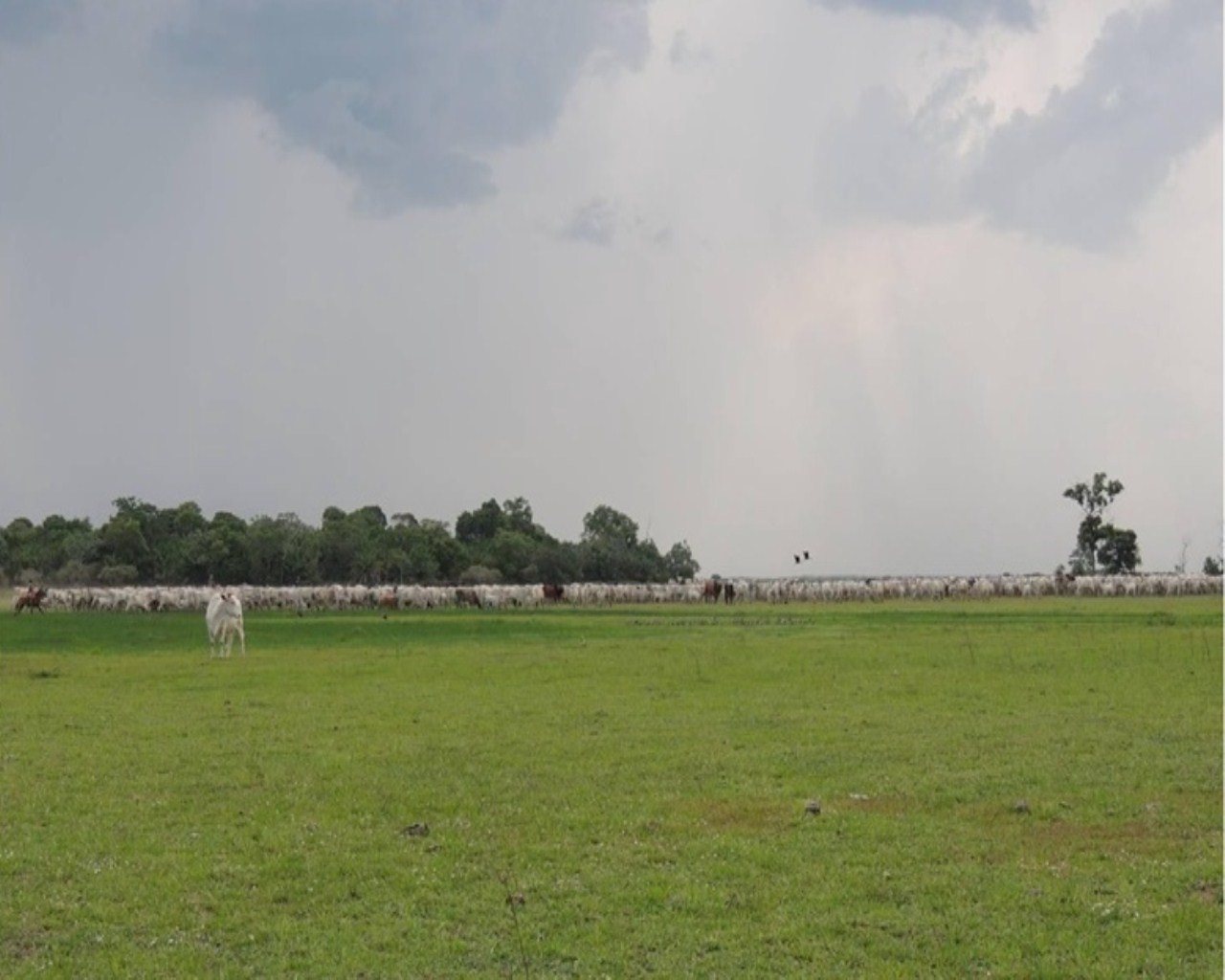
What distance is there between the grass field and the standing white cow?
8916 millimetres

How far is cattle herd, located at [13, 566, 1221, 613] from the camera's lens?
2862 inches

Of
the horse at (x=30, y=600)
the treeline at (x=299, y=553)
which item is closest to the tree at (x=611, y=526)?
the treeline at (x=299, y=553)

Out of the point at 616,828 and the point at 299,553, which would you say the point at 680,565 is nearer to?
the point at 299,553

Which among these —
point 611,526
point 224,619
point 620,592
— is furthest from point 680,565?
point 224,619

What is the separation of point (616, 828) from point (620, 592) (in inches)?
2985

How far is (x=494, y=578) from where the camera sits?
11469 centimetres

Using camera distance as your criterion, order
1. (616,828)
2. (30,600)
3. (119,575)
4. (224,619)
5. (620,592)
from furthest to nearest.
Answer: (119,575) → (620,592) → (30,600) → (224,619) → (616,828)

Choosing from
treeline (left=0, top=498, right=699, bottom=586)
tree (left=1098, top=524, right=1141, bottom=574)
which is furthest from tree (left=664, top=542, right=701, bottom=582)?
tree (left=1098, top=524, right=1141, bottom=574)

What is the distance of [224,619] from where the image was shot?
32969mm

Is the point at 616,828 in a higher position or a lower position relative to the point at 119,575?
lower

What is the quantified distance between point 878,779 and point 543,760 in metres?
3.61

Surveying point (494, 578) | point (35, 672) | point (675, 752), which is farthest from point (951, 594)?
point (675, 752)

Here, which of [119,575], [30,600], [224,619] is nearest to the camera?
[224,619]

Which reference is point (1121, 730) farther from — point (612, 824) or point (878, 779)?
point (612, 824)
